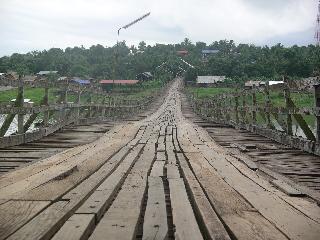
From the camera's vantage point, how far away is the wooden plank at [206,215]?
2.98 meters

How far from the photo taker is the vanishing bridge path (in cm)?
306

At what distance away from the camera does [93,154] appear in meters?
7.43

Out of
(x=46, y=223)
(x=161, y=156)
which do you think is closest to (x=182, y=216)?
(x=46, y=223)

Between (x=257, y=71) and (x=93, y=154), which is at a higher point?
(x=257, y=71)

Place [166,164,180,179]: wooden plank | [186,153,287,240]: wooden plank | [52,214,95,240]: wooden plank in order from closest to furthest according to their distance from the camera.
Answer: [52,214,95,240]: wooden plank, [186,153,287,240]: wooden plank, [166,164,180,179]: wooden plank

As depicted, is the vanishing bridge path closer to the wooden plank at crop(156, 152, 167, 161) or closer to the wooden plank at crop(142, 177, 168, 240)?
the wooden plank at crop(142, 177, 168, 240)

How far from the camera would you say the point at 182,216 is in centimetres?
344

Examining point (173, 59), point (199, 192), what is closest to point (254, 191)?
point (199, 192)

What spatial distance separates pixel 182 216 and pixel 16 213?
1359mm

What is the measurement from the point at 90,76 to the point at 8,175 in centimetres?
11352

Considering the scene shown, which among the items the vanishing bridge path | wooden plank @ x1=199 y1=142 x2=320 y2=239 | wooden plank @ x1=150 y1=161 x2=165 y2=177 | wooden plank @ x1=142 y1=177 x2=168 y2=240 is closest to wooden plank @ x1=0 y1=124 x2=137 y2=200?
the vanishing bridge path

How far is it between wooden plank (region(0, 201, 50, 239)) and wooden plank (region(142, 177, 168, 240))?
2.99 feet

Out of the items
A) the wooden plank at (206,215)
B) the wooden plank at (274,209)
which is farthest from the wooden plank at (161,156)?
the wooden plank at (206,215)

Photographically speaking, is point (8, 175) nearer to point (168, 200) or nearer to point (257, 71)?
point (168, 200)
